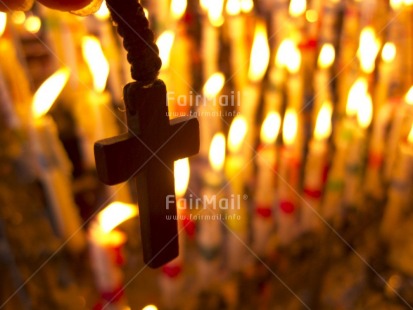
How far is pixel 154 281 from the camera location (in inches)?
40.0

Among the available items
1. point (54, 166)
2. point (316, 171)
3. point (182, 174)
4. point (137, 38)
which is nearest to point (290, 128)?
point (316, 171)

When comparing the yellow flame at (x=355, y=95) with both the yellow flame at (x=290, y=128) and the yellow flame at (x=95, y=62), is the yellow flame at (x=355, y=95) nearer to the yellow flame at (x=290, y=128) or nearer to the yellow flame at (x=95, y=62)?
the yellow flame at (x=290, y=128)

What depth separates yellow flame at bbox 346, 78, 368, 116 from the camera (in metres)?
1.17

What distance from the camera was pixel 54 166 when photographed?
926 mm

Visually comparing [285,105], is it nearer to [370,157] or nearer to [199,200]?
[370,157]

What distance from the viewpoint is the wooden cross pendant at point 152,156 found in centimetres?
36

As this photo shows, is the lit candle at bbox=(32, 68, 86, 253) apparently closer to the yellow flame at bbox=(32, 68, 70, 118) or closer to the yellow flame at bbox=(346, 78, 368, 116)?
the yellow flame at bbox=(32, 68, 70, 118)

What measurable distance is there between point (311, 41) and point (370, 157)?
37cm

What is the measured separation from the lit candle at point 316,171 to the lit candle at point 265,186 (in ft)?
0.31

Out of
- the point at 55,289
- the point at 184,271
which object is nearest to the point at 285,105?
the point at 184,271

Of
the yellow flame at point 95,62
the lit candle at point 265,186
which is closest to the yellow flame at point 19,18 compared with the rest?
the yellow flame at point 95,62

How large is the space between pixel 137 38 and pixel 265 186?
2.55ft

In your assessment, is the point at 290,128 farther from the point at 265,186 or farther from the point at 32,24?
the point at 32,24

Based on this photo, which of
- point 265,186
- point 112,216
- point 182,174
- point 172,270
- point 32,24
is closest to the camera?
point 112,216
